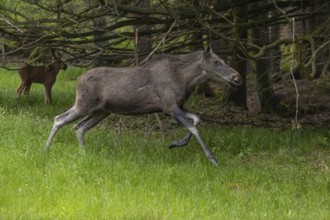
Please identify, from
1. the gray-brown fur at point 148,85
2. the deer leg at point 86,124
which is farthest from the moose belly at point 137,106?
the deer leg at point 86,124

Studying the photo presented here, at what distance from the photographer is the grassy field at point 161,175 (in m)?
8.07

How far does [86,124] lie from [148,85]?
1161mm

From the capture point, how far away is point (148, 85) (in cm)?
1130

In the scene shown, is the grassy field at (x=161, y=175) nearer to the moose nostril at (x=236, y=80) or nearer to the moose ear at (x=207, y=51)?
the moose nostril at (x=236, y=80)

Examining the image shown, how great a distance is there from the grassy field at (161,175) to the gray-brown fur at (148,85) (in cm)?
59

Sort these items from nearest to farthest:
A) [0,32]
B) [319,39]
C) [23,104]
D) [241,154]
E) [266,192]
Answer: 1. [266,192]
2. [241,154]
3. [319,39]
4. [0,32]
5. [23,104]

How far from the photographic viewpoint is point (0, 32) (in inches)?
539

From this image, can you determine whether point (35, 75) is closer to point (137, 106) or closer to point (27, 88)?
point (27, 88)

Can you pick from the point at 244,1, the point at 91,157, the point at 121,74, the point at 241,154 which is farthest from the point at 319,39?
the point at 91,157

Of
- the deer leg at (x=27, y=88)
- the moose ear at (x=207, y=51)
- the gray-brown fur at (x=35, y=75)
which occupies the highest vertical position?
the moose ear at (x=207, y=51)

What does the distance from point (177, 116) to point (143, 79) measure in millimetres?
843

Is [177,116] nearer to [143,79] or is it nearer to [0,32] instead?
[143,79]

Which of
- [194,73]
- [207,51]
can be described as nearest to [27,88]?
[194,73]

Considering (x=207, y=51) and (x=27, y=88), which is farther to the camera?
(x=27, y=88)
